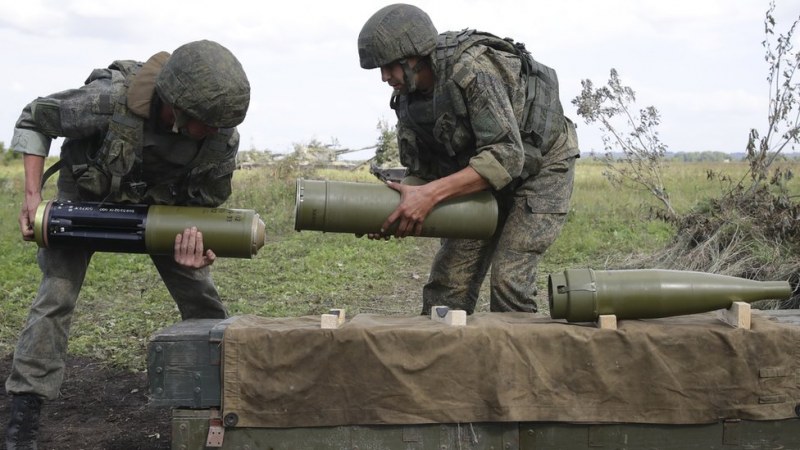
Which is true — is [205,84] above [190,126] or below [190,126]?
above

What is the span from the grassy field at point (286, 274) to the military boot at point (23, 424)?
5.64 feet

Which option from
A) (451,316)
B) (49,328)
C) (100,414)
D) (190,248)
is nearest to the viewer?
(451,316)

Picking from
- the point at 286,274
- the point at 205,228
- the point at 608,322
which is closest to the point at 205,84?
the point at 205,228

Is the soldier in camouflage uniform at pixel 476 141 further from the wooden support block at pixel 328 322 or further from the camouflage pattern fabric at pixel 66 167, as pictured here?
the camouflage pattern fabric at pixel 66 167

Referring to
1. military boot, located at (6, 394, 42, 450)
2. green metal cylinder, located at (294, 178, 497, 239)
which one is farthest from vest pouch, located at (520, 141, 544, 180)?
military boot, located at (6, 394, 42, 450)

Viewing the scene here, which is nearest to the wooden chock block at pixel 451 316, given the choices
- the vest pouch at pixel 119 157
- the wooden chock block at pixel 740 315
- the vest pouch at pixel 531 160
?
the vest pouch at pixel 531 160

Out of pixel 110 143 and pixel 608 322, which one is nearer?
pixel 608 322

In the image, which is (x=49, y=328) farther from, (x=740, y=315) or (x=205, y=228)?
(x=740, y=315)

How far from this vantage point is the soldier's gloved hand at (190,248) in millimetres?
4066

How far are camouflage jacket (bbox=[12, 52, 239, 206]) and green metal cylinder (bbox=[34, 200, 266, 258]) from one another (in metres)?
0.18

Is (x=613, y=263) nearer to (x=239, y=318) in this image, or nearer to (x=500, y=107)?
(x=500, y=107)

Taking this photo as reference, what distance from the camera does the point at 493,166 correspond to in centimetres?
407

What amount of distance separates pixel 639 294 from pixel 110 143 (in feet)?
8.38

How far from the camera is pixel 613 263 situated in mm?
9570
